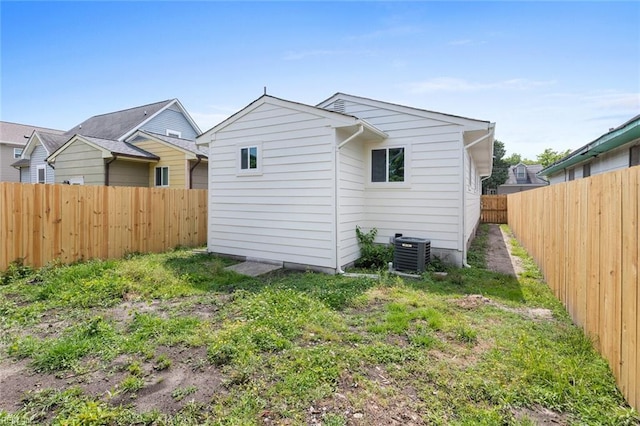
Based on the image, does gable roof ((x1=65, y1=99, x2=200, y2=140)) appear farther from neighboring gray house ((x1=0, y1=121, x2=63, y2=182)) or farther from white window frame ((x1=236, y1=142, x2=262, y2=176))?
white window frame ((x1=236, y1=142, x2=262, y2=176))

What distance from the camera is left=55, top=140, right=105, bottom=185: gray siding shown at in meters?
12.1

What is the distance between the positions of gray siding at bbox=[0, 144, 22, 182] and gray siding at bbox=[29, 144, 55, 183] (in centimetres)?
1030

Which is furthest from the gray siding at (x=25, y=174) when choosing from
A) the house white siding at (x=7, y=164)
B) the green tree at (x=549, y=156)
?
the green tree at (x=549, y=156)

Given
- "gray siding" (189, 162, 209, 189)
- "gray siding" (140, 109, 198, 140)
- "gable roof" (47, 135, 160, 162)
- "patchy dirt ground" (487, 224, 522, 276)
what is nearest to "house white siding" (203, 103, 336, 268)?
"patchy dirt ground" (487, 224, 522, 276)

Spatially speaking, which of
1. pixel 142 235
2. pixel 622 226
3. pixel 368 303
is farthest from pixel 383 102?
pixel 142 235

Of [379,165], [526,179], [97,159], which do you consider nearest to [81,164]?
[97,159]

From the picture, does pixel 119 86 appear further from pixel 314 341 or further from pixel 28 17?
pixel 314 341

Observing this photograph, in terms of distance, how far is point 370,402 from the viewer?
245 cm

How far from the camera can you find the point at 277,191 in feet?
24.4

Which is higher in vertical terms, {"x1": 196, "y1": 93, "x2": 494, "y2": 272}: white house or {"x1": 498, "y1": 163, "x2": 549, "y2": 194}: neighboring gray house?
{"x1": 498, "y1": 163, "x2": 549, "y2": 194}: neighboring gray house

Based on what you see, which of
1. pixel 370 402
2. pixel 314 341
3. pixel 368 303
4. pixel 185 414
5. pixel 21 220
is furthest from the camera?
pixel 21 220

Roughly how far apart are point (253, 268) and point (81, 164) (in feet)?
33.5

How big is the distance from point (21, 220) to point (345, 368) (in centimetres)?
711

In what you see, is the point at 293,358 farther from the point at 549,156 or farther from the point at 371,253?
the point at 549,156
